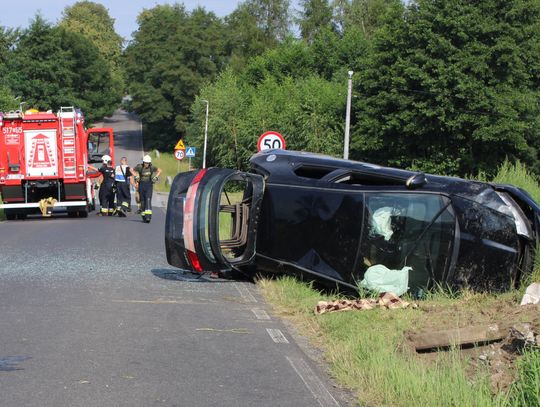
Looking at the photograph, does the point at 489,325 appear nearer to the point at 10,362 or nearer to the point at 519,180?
the point at 10,362

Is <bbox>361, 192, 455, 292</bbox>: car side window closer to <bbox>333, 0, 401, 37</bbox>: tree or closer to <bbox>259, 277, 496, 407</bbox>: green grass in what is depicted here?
<bbox>259, 277, 496, 407</bbox>: green grass

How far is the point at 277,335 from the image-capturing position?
25.5 feet

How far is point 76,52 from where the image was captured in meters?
92.7

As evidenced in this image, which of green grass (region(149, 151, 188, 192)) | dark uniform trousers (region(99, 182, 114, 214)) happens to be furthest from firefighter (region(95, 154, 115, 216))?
green grass (region(149, 151, 188, 192))

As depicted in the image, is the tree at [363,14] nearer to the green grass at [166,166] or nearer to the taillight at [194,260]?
the green grass at [166,166]

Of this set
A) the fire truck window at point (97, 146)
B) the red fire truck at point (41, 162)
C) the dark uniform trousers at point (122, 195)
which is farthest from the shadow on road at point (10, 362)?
the fire truck window at point (97, 146)

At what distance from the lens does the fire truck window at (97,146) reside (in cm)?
2548

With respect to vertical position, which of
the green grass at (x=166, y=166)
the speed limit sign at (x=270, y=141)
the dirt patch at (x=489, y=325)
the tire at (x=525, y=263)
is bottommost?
the green grass at (x=166, y=166)

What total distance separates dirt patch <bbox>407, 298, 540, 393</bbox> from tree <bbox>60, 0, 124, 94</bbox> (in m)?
119

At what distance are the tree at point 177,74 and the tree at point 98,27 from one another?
29102 millimetres

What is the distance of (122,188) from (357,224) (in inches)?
593

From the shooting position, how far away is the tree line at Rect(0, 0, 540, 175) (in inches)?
1756

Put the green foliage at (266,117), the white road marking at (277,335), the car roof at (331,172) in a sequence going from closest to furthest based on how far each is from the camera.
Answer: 1. the white road marking at (277,335)
2. the car roof at (331,172)
3. the green foliage at (266,117)

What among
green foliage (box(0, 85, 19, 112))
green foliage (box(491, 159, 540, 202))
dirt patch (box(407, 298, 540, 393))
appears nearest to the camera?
dirt patch (box(407, 298, 540, 393))
